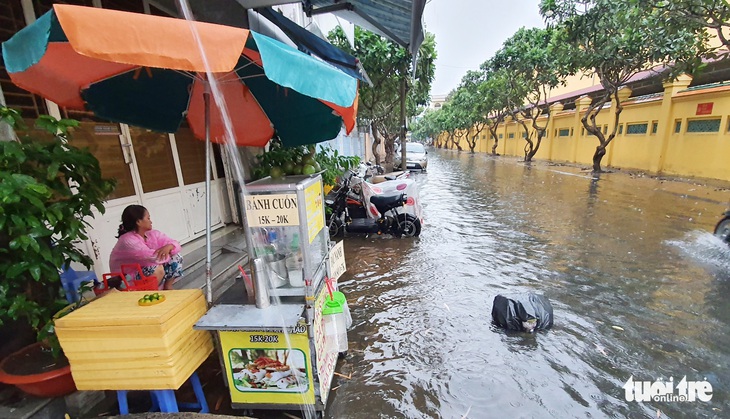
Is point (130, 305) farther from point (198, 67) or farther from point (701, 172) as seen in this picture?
point (701, 172)

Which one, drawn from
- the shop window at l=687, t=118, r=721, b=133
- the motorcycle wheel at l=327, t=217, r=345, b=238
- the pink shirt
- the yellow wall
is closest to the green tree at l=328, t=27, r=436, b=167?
the motorcycle wheel at l=327, t=217, r=345, b=238

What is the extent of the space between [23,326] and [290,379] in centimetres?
186

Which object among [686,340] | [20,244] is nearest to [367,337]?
[20,244]

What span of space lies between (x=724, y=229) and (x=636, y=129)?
463 inches

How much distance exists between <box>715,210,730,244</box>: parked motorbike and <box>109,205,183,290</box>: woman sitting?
7594mm

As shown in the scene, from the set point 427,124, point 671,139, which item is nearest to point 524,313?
point 671,139

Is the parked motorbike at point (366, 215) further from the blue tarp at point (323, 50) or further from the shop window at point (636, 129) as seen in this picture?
the shop window at point (636, 129)

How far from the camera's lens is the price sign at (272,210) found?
6.47ft

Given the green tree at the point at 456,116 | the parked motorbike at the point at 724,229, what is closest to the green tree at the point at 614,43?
the parked motorbike at the point at 724,229

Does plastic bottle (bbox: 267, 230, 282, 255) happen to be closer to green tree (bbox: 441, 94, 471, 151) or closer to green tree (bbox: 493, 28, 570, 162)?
green tree (bbox: 493, 28, 570, 162)

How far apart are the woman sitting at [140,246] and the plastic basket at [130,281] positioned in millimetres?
70

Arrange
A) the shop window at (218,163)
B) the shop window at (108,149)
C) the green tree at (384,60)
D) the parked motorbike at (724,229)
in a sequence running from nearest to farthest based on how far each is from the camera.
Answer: the shop window at (108,149)
the parked motorbike at (724,229)
the shop window at (218,163)
the green tree at (384,60)

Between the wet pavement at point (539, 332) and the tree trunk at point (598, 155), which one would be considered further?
the tree trunk at point (598, 155)

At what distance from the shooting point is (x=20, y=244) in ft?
5.48
